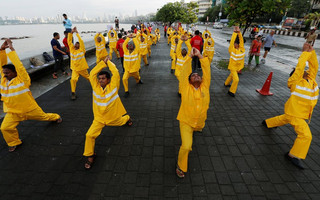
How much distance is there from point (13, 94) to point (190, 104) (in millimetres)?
3544

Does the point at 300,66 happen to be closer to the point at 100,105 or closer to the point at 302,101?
the point at 302,101

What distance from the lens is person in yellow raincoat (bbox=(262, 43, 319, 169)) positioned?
307 cm

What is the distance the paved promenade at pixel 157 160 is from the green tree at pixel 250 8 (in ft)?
13.1

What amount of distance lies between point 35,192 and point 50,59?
853cm

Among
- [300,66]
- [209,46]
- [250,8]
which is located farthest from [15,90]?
[250,8]

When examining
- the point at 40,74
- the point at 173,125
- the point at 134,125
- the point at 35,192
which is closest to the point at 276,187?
the point at 173,125

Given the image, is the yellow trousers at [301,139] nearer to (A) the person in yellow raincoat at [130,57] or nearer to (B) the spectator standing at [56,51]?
(A) the person in yellow raincoat at [130,57]

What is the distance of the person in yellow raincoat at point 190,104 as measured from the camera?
282cm

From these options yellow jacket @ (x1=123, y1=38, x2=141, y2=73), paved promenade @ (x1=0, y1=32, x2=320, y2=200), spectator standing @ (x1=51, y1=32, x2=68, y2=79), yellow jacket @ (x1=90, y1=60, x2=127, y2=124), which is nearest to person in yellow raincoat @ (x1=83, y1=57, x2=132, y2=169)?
yellow jacket @ (x1=90, y1=60, x2=127, y2=124)

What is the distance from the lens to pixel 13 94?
3.25 metres

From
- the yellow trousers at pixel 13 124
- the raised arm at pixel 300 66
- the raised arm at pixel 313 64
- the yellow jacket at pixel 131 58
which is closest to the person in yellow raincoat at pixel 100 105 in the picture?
the yellow trousers at pixel 13 124

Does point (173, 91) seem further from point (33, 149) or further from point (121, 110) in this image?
point (33, 149)

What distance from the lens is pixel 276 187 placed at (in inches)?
108

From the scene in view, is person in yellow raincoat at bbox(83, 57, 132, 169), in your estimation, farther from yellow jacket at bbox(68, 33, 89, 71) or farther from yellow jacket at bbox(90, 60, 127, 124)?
yellow jacket at bbox(68, 33, 89, 71)
